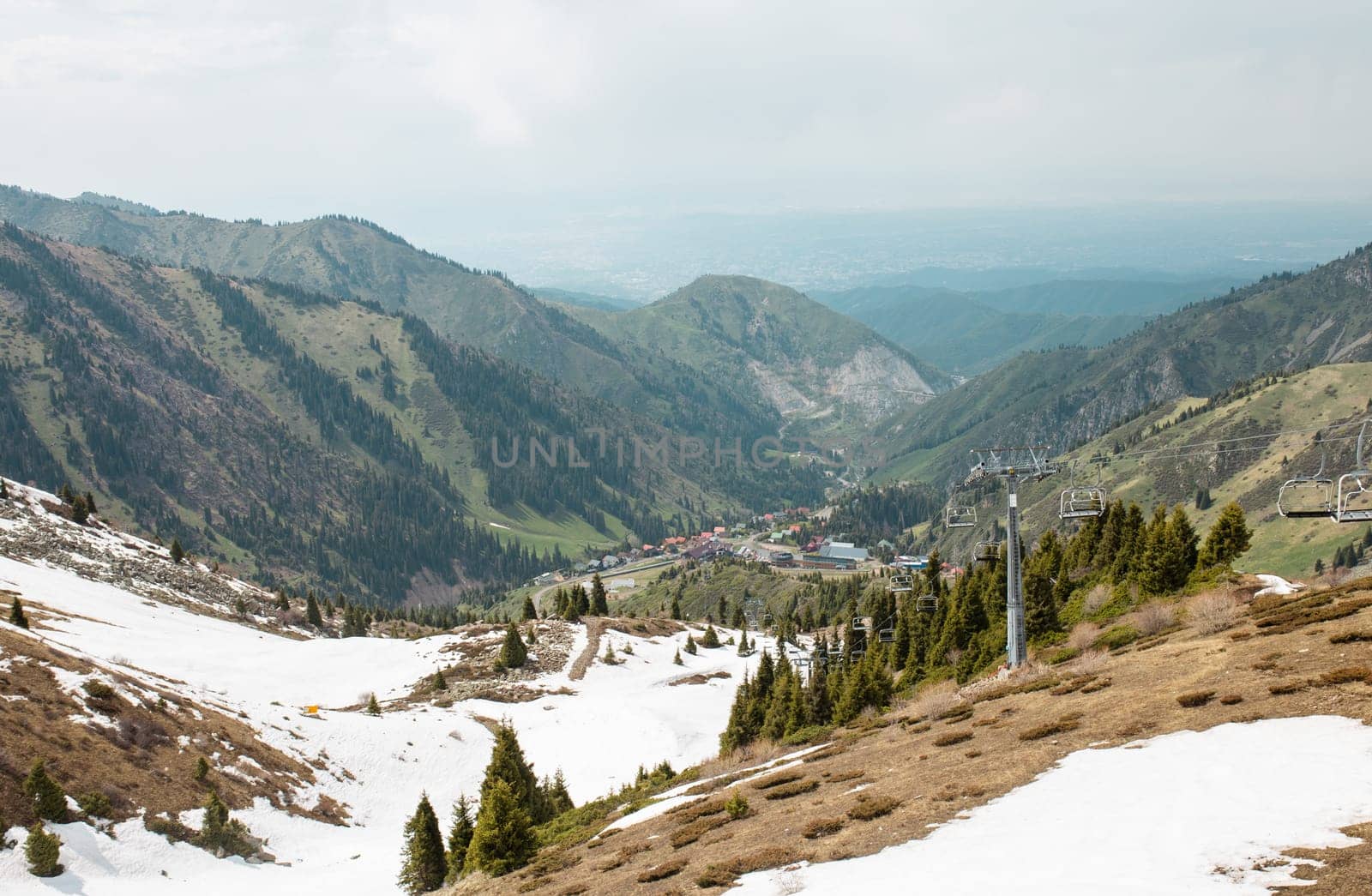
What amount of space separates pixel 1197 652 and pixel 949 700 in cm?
1481

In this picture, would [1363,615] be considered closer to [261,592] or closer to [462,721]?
[462,721]

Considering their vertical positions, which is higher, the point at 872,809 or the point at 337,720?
the point at 872,809

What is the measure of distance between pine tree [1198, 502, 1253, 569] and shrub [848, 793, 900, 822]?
3813 cm

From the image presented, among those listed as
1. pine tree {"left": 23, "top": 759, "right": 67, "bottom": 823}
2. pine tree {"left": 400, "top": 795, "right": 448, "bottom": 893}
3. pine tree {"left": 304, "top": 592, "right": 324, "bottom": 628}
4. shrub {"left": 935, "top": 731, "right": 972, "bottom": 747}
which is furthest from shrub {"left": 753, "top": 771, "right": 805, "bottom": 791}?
pine tree {"left": 304, "top": 592, "right": 324, "bottom": 628}

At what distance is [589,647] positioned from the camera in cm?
10975

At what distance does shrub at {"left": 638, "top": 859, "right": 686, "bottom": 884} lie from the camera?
1134 inches

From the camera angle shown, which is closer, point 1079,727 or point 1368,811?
point 1368,811

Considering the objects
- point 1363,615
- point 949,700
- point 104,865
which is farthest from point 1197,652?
point 104,865

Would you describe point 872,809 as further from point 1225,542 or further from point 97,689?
point 97,689

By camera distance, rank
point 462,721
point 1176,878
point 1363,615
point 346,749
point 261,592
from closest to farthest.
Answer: point 1176,878 < point 1363,615 < point 346,749 < point 462,721 < point 261,592

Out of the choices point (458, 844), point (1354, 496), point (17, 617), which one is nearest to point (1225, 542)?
point (1354, 496)

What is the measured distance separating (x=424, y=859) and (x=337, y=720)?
2848 cm

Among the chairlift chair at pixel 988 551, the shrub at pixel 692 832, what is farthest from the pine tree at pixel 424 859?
the chairlift chair at pixel 988 551

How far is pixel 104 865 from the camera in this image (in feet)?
139
